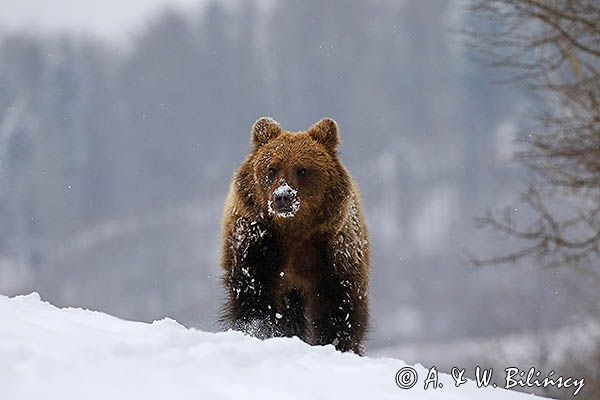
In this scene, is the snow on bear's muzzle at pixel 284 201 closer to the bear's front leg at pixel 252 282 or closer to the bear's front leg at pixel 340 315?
the bear's front leg at pixel 252 282

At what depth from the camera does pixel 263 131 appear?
24.8ft

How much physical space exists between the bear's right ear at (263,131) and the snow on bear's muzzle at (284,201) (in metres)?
0.67

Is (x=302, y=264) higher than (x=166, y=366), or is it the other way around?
(x=302, y=264)

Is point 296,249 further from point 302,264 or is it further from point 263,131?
point 263,131

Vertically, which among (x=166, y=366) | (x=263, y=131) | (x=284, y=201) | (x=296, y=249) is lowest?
(x=166, y=366)

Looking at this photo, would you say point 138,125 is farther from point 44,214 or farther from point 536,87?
point 536,87

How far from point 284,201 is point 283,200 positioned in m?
0.01

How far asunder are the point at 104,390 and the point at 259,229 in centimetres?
439

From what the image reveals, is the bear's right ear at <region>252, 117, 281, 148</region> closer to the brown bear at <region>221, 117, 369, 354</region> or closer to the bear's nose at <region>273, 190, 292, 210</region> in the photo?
the brown bear at <region>221, 117, 369, 354</region>

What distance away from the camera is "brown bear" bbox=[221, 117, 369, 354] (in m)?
7.20

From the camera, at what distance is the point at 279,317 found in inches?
288

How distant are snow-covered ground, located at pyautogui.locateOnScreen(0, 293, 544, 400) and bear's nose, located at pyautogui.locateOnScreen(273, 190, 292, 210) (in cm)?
258

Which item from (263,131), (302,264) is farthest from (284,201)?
(263,131)

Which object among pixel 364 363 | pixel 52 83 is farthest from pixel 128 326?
pixel 52 83
